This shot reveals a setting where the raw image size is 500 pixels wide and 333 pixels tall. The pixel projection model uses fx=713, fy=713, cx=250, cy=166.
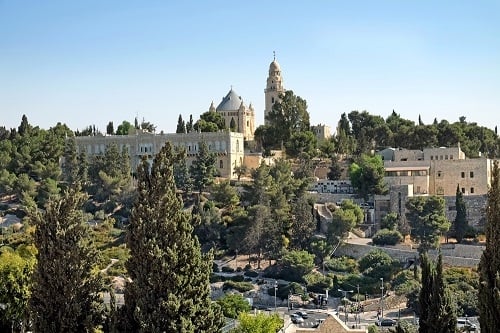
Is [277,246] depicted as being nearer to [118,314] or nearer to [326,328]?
[326,328]

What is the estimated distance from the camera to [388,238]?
1838 inches

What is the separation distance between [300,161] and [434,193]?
12.5 metres

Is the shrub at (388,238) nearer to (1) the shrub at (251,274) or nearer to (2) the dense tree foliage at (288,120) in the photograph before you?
(1) the shrub at (251,274)

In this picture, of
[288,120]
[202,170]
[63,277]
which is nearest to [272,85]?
[288,120]

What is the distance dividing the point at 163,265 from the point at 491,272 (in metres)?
7.41

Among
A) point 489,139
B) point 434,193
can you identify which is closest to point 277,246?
point 434,193

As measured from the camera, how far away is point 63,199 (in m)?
17.8

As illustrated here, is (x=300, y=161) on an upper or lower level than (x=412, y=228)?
upper

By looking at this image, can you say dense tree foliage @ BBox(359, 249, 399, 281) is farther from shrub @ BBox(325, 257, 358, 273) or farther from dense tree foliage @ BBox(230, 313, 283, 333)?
dense tree foliage @ BBox(230, 313, 283, 333)

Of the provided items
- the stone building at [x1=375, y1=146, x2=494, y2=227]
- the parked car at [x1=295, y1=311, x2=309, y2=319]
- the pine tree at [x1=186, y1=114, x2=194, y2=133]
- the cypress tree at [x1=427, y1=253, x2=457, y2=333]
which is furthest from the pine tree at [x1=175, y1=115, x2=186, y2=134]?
the cypress tree at [x1=427, y1=253, x2=457, y2=333]

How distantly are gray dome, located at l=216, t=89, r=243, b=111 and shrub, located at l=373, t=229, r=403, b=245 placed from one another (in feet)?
107

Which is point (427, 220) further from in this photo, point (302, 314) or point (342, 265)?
point (302, 314)

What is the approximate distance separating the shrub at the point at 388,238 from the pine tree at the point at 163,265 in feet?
102

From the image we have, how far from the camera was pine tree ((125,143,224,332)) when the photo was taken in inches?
640
